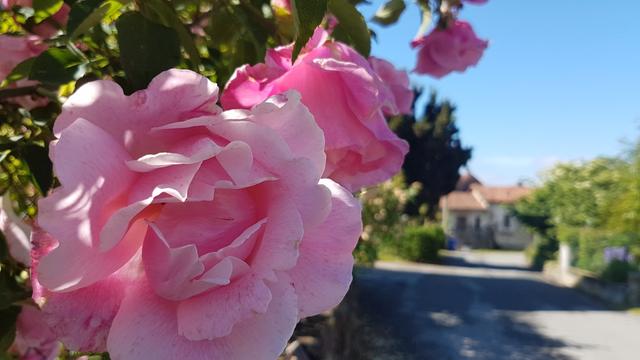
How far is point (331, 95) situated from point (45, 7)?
18.5 inches

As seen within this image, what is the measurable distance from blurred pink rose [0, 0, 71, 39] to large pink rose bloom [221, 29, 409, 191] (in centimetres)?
42

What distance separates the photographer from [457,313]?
11.4 m

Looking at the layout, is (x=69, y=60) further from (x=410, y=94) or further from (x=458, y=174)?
(x=458, y=174)

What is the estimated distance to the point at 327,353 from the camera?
12.8 feet

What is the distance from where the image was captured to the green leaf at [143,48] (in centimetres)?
63

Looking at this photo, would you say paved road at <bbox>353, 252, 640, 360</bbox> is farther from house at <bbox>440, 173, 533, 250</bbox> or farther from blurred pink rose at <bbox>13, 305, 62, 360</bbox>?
house at <bbox>440, 173, 533, 250</bbox>

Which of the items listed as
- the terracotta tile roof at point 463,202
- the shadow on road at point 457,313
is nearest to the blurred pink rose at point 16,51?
the shadow on road at point 457,313

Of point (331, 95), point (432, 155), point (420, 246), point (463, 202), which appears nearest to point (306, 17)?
point (331, 95)

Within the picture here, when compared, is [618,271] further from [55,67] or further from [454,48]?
[55,67]

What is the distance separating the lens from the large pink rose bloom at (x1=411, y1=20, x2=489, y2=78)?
131 cm

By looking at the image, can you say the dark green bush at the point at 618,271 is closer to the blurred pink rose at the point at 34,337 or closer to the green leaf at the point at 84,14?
the blurred pink rose at the point at 34,337

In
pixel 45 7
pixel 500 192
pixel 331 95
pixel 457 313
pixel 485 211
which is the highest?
pixel 500 192

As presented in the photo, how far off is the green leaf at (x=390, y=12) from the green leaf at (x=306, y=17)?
79 cm

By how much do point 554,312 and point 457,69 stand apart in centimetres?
1161
